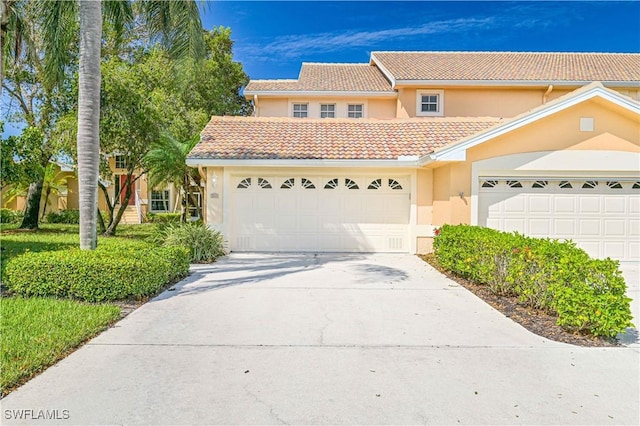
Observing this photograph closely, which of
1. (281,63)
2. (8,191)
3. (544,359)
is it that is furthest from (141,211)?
(544,359)

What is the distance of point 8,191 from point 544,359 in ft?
94.5

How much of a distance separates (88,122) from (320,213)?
6973 millimetres

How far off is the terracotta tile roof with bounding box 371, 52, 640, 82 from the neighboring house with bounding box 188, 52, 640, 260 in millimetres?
5265

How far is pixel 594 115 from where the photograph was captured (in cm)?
1119

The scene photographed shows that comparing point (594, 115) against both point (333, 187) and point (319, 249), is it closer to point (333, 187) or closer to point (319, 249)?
point (333, 187)

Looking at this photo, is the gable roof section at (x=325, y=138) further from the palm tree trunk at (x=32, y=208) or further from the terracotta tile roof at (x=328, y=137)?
the palm tree trunk at (x=32, y=208)

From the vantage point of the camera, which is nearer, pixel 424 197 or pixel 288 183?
pixel 424 197

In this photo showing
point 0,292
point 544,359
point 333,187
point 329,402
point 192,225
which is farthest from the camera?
point 333,187

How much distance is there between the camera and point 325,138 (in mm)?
14133

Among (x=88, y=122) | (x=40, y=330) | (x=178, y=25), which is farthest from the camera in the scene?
(x=178, y=25)

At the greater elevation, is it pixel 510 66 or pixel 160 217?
pixel 510 66

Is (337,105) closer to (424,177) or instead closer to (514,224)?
(424,177)

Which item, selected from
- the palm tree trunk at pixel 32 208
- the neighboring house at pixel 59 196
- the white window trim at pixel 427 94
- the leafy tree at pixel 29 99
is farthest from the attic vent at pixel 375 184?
the neighboring house at pixel 59 196

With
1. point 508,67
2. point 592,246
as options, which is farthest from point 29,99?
point 592,246
